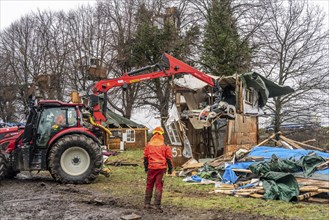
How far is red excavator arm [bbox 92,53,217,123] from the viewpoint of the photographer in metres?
13.9

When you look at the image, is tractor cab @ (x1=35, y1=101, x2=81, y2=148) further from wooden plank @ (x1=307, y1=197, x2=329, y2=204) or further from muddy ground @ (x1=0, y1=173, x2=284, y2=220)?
wooden plank @ (x1=307, y1=197, x2=329, y2=204)

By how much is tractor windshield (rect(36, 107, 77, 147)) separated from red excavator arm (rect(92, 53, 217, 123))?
2.88 ft

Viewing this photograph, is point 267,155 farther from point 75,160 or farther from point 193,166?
point 75,160

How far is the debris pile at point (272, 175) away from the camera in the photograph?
9.83 metres

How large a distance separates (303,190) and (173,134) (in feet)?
26.1

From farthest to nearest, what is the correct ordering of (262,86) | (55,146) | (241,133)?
(262,86), (241,133), (55,146)

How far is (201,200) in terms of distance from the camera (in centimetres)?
961

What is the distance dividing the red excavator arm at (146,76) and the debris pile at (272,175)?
3.38 metres

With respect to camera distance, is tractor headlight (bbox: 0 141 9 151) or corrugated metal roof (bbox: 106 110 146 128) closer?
tractor headlight (bbox: 0 141 9 151)

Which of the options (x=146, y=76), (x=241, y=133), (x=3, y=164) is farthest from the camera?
(x=241, y=133)

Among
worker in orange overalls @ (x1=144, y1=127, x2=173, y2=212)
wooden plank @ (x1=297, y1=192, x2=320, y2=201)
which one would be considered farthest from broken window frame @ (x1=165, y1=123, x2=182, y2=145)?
worker in orange overalls @ (x1=144, y1=127, x2=173, y2=212)

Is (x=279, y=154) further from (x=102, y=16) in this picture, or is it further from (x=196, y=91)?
(x=102, y=16)

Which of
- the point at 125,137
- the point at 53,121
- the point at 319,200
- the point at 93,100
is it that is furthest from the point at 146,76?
the point at 125,137

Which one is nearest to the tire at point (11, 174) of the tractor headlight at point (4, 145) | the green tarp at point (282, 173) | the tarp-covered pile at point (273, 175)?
the tractor headlight at point (4, 145)
